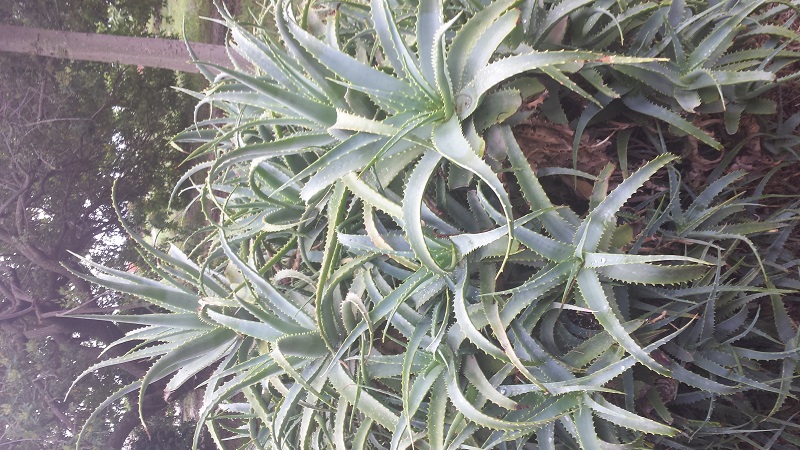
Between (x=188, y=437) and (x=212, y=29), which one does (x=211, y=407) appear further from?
(x=212, y=29)

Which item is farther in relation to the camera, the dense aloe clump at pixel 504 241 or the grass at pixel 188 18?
the grass at pixel 188 18

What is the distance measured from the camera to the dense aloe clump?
604mm

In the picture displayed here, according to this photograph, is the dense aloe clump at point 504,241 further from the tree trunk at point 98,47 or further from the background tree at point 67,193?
the background tree at point 67,193

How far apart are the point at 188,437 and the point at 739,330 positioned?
1.83 meters

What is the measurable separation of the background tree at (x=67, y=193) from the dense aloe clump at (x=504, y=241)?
1.12m

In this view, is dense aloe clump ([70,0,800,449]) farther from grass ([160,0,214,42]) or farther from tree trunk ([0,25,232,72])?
grass ([160,0,214,42])

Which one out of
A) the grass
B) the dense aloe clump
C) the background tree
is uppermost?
the grass

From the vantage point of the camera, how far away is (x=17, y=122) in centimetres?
173

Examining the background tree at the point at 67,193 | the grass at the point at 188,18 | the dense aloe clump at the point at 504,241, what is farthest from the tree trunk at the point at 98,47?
the dense aloe clump at the point at 504,241

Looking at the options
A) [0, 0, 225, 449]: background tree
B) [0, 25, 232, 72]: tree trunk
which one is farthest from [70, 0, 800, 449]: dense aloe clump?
[0, 0, 225, 449]: background tree

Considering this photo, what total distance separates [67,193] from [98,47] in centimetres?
49

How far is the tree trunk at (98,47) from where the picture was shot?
168 centimetres

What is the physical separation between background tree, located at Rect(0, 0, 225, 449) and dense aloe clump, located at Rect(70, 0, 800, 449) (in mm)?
1123

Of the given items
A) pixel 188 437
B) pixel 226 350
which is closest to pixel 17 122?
pixel 188 437
